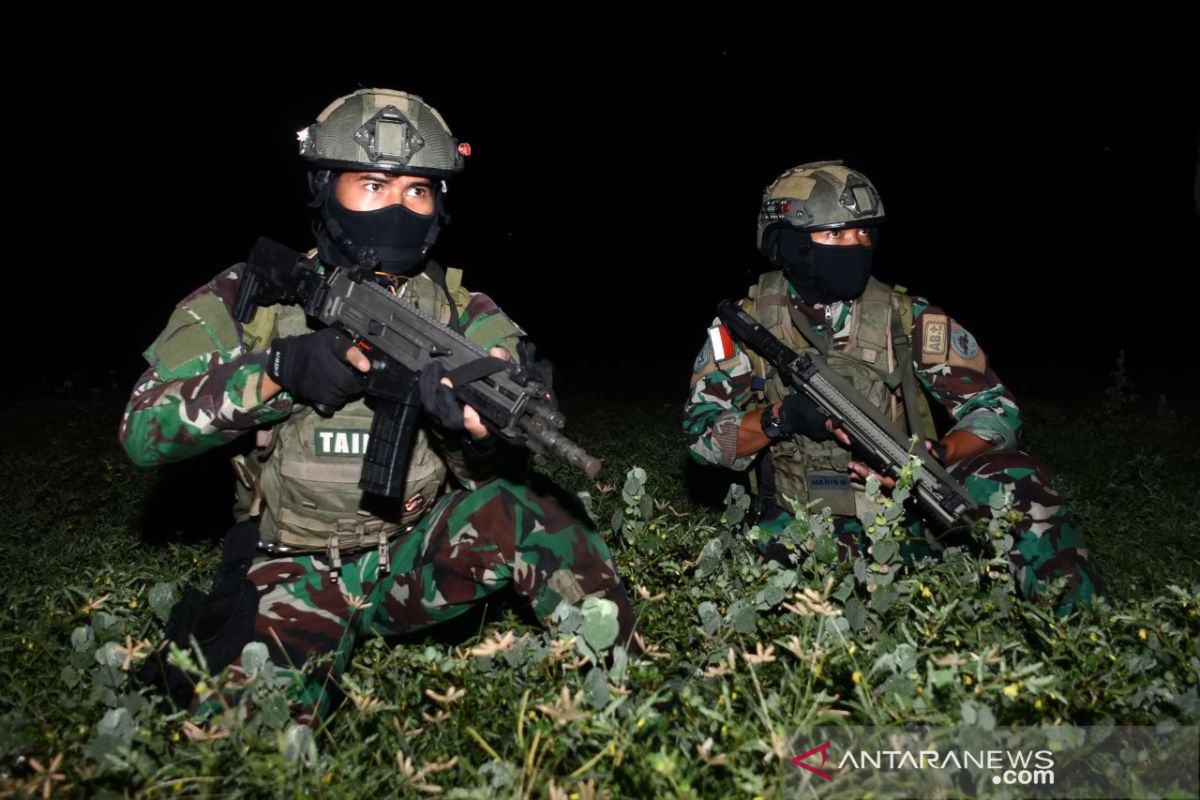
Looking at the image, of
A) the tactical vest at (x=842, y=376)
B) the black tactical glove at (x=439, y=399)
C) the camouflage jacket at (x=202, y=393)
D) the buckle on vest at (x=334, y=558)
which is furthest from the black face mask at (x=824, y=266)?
the buckle on vest at (x=334, y=558)

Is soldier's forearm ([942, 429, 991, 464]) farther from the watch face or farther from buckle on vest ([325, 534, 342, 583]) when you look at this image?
buckle on vest ([325, 534, 342, 583])

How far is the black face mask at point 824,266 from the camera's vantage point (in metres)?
4.12

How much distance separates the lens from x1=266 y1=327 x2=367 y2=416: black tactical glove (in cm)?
286

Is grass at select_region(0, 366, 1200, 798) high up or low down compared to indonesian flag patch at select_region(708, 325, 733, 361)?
down

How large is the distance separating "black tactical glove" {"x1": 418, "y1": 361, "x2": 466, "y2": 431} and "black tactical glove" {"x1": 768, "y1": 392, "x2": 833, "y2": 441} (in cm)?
167

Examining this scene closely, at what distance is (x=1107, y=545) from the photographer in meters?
4.66

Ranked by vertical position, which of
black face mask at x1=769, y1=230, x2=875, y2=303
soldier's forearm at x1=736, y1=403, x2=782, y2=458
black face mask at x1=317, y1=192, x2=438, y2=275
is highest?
black face mask at x1=317, y1=192, x2=438, y2=275

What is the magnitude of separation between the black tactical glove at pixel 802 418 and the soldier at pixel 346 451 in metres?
1.28

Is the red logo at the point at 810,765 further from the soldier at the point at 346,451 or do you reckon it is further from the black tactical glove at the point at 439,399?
the black tactical glove at the point at 439,399

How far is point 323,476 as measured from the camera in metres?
3.12

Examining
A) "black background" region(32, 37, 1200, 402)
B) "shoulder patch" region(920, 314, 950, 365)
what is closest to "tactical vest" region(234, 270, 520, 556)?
"shoulder patch" region(920, 314, 950, 365)

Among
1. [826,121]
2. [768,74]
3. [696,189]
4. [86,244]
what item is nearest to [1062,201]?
[826,121]

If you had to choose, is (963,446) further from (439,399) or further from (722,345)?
(439,399)

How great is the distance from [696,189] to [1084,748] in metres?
25.7
